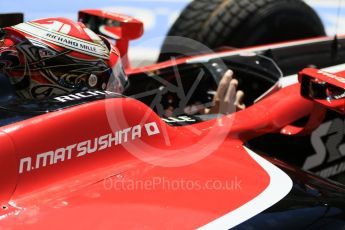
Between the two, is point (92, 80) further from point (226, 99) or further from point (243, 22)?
point (243, 22)

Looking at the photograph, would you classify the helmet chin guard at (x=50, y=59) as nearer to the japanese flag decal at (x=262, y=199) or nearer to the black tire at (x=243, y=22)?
the japanese flag decal at (x=262, y=199)

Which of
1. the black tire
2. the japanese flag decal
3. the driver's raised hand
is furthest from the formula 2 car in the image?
the black tire

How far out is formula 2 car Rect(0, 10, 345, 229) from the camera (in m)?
1.54

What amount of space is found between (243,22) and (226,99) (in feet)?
4.25

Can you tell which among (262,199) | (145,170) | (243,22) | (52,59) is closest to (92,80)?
(52,59)

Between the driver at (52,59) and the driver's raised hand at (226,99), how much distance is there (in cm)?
A: 69

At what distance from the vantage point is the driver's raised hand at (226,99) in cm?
250

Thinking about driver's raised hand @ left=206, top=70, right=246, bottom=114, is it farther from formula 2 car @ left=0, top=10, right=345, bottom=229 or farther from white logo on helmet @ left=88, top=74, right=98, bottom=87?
white logo on helmet @ left=88, top=74, right=98, bottom=87

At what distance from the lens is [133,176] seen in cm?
172

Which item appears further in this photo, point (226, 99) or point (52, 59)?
point (226, 99)

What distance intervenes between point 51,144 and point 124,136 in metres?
0.24

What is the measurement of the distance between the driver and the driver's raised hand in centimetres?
69

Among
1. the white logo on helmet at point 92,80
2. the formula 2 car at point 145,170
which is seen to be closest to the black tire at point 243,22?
the formula 2 car at point 145,170

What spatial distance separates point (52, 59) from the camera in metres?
1.84
